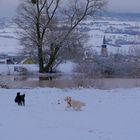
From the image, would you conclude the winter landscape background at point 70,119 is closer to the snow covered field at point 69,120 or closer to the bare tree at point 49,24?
the snow covered field at point 69,120

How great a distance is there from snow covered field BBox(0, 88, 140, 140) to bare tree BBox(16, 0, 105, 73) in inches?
753

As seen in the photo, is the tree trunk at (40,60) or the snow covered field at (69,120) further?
the tree trunk at (40,60)

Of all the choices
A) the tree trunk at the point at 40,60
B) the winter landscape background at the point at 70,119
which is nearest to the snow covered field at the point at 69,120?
the winter landscape background at the point at 70,119

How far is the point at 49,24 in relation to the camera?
3528cm

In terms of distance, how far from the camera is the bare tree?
3506 cm

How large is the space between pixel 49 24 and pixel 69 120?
958 inches

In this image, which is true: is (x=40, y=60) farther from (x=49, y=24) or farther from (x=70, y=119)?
(x=70, y=119)

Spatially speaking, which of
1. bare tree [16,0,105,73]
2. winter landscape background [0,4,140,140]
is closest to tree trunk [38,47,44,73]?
bare tree [16,0,105,73]

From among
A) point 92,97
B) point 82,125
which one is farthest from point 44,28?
point 82,125

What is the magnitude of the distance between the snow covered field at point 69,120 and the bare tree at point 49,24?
62.7 ft

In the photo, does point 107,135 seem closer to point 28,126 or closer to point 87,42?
point 28,126

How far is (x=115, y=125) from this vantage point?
1073cm

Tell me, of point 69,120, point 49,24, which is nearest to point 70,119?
point 69,120

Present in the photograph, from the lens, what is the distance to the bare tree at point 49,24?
35062 millimetres
